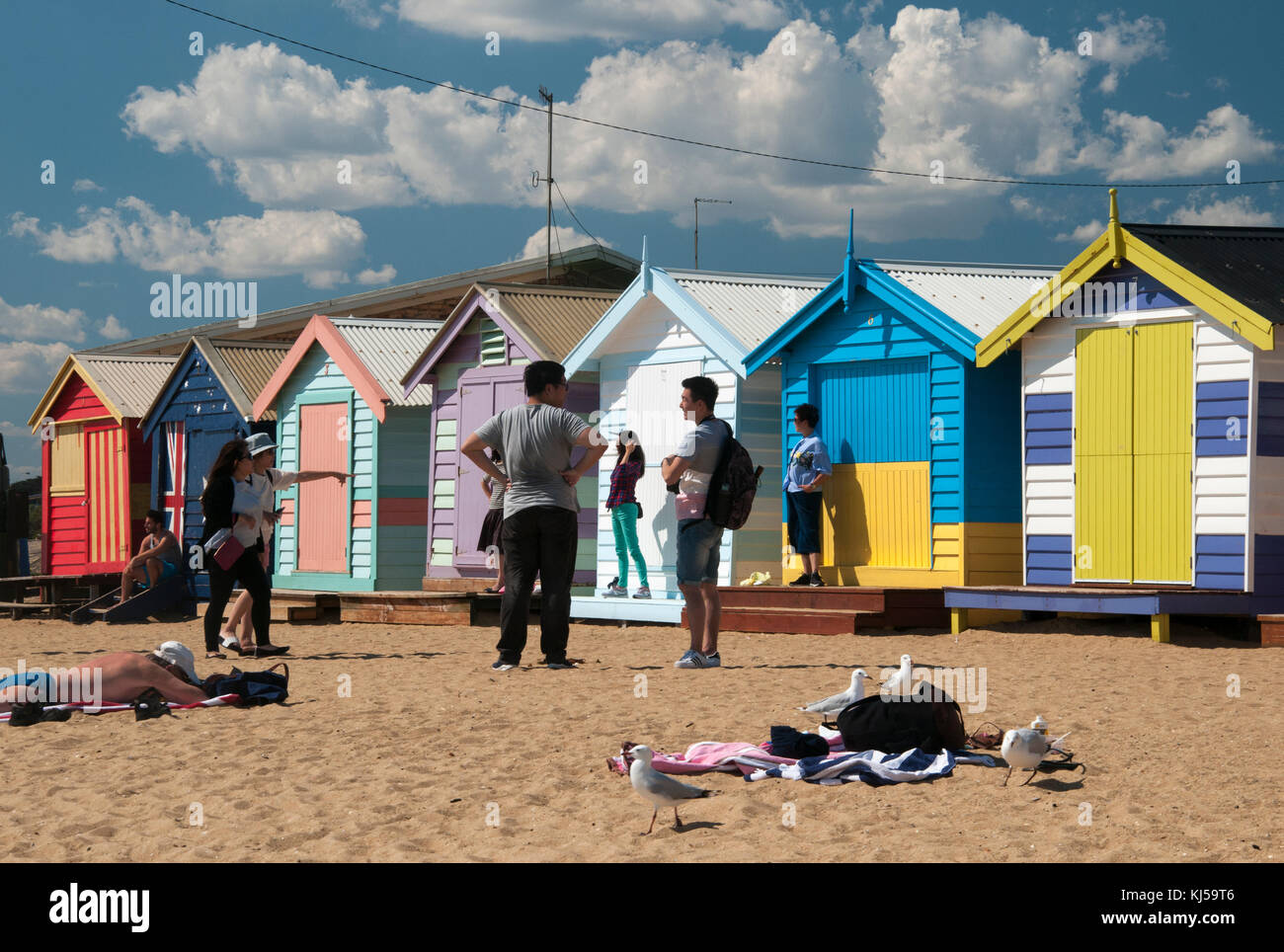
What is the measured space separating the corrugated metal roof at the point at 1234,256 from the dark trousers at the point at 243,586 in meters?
7.24

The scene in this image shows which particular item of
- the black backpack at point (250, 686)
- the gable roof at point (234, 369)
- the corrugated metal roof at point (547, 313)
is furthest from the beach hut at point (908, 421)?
the gable roof at point (234, 369)

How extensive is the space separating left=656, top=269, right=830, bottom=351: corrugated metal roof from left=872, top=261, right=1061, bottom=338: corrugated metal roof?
1.44 m

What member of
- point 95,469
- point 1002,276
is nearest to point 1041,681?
point 1002,276

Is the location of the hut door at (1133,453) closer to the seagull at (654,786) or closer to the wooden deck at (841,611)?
the wooden deck at (841,611)

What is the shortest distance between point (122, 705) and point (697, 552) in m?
3.60

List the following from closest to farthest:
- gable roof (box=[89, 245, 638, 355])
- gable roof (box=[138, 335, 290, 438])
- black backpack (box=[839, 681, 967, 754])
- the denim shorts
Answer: black backpack (box=[839, 681, 967, 754]) → the denim shorts → gable roof (box=[138, 335, 290, 438]) → gable roof (box=[89, 245, 638, 355])

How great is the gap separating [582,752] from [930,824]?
1919 millimetres

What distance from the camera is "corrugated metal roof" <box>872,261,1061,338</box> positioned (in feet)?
42.5

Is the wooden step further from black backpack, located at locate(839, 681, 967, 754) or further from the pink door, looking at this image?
the pink door

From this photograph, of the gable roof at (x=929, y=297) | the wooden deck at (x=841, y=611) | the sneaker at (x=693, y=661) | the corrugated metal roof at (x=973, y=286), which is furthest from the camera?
the corrugated metal roof at (x=973, y=286)

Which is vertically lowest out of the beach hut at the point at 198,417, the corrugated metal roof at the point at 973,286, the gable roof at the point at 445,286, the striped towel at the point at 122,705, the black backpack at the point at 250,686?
the striped towel at the point at 122,705

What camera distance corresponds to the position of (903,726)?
632cm

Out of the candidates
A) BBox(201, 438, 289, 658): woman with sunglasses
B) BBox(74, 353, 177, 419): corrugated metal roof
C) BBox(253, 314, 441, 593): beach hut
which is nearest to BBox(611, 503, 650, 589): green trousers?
BBox(201, 438, 289, 658): woman with sunglasses

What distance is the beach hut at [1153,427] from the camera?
10.9 m
